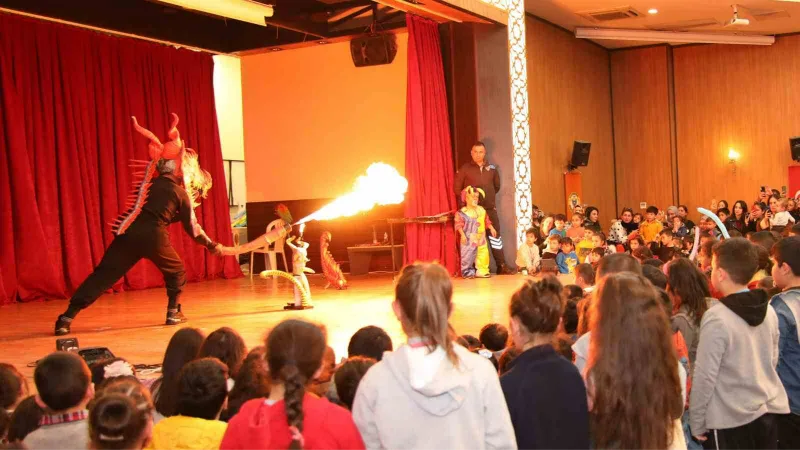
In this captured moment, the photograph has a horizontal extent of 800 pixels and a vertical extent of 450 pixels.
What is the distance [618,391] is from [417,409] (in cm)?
59

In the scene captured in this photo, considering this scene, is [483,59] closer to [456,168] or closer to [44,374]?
[456,168]

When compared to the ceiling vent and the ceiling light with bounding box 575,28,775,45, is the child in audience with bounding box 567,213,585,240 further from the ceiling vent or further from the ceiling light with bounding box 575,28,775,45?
the ceiling light with bounding box 575,28,775,45

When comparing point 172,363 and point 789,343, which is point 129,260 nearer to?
point 172,363

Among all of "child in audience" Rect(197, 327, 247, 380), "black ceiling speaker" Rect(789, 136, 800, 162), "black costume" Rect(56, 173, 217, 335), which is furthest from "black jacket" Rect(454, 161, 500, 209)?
"child in audience" Rect(197, 327, 247, 380)

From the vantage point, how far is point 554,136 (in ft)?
46.5

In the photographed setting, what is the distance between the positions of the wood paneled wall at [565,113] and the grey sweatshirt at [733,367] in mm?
10480

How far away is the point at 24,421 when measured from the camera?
267 centimetres

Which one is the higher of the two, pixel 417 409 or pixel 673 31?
pixel 673 31

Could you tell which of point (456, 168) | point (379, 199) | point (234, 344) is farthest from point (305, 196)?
point (234, 344)

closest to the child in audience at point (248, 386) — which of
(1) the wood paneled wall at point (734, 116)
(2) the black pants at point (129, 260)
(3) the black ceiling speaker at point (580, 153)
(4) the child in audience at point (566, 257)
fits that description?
(2) the black pants at point (129, 260)

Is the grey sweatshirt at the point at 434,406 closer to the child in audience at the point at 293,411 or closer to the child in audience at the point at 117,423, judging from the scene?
the child in audience at the point at 293,411

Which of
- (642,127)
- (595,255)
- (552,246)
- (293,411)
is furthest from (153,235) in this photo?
(642,127)

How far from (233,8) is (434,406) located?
7813mm

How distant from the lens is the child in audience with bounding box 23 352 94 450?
2.42 meters
